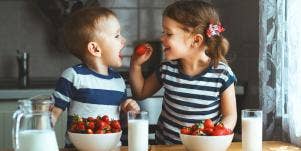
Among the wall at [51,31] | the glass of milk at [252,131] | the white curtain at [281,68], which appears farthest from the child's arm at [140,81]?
the wall at [51,31]

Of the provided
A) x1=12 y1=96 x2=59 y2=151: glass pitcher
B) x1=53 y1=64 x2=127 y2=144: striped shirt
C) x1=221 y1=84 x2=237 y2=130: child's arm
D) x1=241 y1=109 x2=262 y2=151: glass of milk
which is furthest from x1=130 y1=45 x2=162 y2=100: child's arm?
x1=12 y1=96 x2=59 y2=151: glass pitcher

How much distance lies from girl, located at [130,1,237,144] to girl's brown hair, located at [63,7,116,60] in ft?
0.63

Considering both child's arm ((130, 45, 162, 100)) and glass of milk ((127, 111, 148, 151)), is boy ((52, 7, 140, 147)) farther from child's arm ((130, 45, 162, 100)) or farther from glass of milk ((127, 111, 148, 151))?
glass of milk ((127, 111, 148, 151))

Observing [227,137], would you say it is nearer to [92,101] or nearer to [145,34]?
[92,101]

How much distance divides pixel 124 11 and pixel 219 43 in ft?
4.67

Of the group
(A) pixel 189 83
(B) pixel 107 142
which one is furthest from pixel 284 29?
(B) pixel 107 142

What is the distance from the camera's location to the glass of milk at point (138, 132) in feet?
4.95

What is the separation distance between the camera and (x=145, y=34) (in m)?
3.30

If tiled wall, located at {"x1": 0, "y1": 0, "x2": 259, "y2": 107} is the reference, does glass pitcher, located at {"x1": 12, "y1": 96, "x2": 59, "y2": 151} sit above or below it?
below

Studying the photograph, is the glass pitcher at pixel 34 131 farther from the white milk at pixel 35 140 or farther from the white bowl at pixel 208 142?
the white bowl at pixel 208 142

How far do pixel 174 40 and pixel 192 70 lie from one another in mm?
132

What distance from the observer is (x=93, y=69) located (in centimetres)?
186

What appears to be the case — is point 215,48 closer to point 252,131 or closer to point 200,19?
point 200,19

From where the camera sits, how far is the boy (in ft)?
5.86
